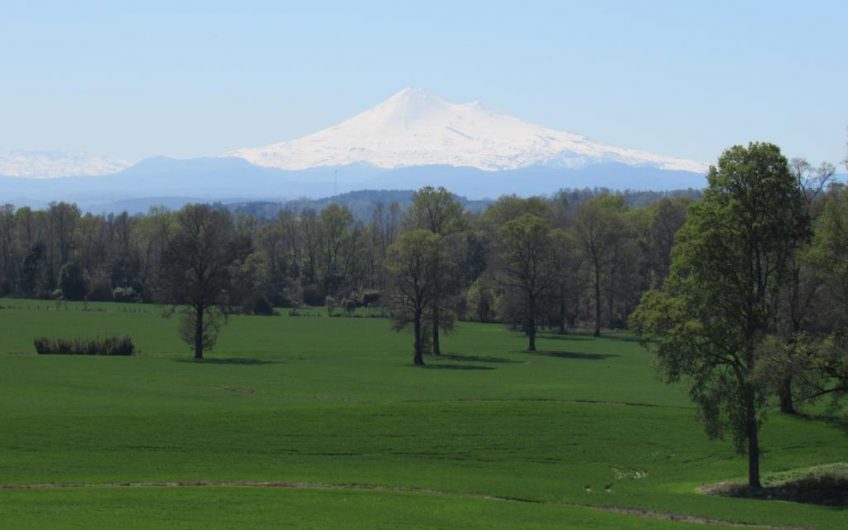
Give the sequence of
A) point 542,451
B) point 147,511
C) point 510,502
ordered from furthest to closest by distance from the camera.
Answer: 1. point 542,451
2. point 510,502
3. point 147,511

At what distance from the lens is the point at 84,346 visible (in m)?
79.6

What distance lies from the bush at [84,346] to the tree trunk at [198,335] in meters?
4.95

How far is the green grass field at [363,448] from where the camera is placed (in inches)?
1192

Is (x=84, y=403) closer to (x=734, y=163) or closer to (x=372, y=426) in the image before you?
(x=372, y=426)

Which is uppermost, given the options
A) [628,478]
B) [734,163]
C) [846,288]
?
[734,163]

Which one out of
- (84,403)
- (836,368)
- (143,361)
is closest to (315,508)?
(836,368)

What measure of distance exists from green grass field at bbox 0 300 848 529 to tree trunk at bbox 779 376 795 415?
36.9 inches

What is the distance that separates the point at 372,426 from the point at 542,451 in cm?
761

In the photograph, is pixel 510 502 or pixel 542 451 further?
pixel 542 451

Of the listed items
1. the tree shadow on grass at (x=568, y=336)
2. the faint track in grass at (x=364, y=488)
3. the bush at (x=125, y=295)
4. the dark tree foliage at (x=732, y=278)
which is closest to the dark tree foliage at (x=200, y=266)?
the tree shadow on grass at (x=568, y=336)

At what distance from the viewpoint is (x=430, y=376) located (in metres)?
69.8

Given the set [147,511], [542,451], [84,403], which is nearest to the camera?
[147,511]

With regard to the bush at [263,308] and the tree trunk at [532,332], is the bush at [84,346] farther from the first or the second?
the bush at [263,308]

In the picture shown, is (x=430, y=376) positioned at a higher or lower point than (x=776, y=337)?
lower
